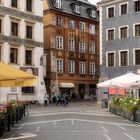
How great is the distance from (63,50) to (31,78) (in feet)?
148

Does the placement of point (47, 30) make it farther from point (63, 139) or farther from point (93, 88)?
point (63, 139)

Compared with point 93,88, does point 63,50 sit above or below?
above

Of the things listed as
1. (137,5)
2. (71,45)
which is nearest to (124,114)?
(137,5)

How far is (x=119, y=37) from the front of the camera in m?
48.9

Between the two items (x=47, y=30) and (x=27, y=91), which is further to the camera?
(x=47, y=30)

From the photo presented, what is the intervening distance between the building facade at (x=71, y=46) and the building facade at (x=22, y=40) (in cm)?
669

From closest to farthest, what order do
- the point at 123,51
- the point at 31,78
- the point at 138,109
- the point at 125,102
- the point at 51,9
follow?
the point at 31,78
the point at 138,109
the point at 125,102
the point at 123,51
the point at 51,9

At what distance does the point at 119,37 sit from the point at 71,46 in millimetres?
16122

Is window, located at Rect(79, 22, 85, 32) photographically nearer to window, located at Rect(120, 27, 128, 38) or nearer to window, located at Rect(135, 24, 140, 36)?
window, located at Rect(120, 27, 128, 38)

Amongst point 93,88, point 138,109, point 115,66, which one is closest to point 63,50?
point 93,88

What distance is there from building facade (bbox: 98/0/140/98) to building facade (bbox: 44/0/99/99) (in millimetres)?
11088

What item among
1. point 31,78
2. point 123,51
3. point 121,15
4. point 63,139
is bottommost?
point 63,139

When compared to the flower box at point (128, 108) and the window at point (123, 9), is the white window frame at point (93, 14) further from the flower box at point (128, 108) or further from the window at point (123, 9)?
the flower box at point (128, 108)

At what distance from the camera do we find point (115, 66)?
161ft
